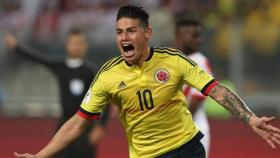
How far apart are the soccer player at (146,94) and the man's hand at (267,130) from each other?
0.32 meters

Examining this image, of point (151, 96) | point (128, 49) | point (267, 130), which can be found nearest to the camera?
point (267, 130)

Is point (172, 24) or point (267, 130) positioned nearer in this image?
point (267, 130)

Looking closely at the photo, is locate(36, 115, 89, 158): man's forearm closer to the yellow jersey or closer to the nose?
the yellow jersey

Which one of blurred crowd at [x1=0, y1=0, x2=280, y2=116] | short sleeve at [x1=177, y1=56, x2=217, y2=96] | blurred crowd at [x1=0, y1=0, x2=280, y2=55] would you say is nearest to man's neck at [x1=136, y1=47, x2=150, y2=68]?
short sleeve at [x1=177, y1=56, x2=217, y2=96]

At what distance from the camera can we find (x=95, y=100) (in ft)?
18.6

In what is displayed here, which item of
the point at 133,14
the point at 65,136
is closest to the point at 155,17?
the point at 65,136

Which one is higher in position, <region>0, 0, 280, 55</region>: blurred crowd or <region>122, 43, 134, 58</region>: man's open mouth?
<region>122, 43, 134, 58</region>: man's open mouth

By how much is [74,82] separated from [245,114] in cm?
355

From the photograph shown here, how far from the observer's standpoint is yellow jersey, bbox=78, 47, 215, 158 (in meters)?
5.61

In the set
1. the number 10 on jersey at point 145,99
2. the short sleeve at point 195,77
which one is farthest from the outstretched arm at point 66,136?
the short sleeve at point 195,77

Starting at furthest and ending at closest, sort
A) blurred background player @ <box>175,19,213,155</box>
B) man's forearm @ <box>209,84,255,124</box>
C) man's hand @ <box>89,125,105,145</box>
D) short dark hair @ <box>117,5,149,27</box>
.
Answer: man's hand @ <box>89,125,105,145</box> < blurred background player @ <box>175,19,213,155</box> < short dark hair @ <box>117,5,149,27</box> < man's forearm @ <box>209,84,255,124</box>

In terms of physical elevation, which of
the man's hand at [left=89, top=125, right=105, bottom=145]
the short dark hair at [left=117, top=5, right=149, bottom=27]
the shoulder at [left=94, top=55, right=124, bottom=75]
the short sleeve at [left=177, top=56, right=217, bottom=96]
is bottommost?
the man's hand at [left=89, top=125, right=105, bottom=145]

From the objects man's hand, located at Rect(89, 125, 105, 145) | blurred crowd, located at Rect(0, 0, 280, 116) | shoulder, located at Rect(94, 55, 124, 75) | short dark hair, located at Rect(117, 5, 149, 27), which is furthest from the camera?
blurred crowd, located at Rect(0, 0, 280, 116)

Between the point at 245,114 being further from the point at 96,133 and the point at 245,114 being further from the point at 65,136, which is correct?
the point at 96,133
